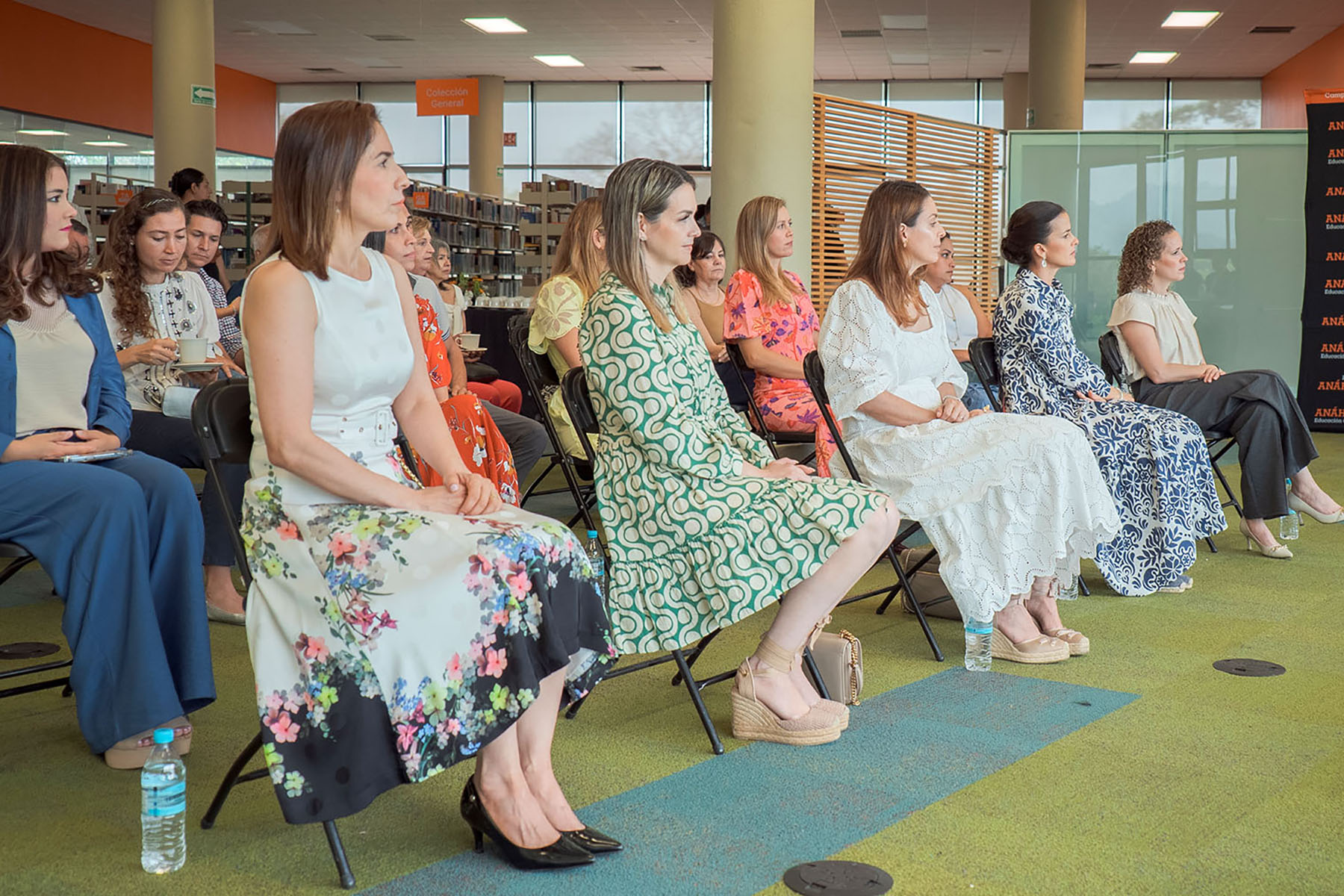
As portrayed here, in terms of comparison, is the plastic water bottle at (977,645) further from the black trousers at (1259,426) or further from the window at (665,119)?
the window at (665,119)

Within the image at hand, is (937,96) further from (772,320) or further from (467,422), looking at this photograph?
(467,422)

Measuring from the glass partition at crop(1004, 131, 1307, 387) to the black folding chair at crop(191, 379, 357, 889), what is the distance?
7.94 metres

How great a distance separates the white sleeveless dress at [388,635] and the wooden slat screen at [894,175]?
5920 mm

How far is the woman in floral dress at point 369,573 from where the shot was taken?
2.00 meters

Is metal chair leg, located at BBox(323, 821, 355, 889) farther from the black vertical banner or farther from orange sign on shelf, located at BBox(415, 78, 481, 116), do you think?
orange sign on shelf, located at BBox(415, 78, 481, 116)

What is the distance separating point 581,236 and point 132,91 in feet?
46.6

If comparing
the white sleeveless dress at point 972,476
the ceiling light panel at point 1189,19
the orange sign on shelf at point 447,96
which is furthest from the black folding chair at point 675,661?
the ceiling light panel at point 1189,19

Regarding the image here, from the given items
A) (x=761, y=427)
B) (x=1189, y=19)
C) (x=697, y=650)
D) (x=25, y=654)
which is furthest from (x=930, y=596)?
(x=1189, y=19)

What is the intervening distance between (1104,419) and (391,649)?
10.7 feet

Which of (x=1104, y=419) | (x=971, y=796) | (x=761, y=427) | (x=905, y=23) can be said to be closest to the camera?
(x=971, y=796)

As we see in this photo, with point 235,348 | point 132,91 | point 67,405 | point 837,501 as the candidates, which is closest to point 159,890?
point 67,405

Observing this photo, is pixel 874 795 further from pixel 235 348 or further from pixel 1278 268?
pixel 1278 268

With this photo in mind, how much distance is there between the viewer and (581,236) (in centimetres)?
468

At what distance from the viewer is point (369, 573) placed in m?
2.03
